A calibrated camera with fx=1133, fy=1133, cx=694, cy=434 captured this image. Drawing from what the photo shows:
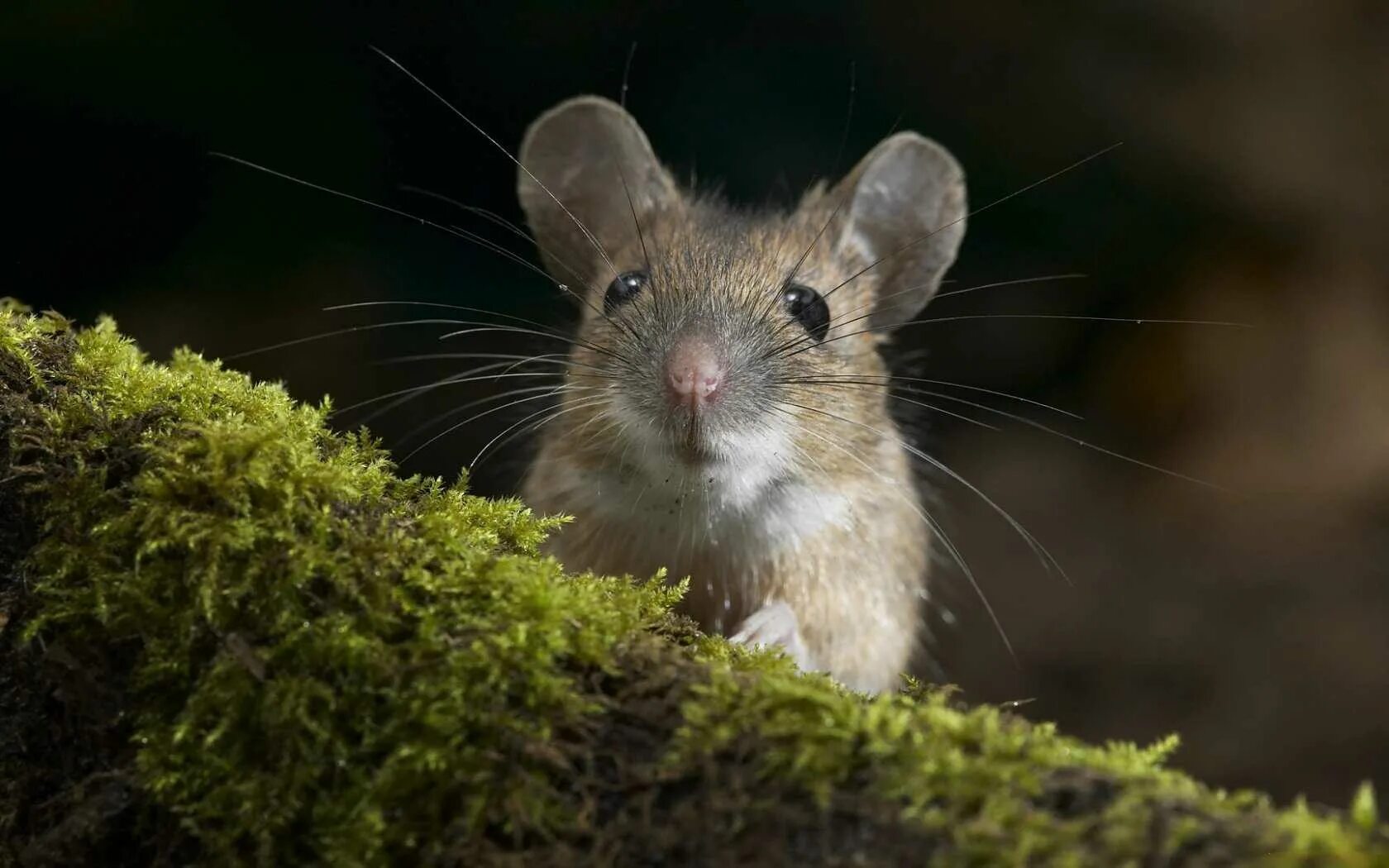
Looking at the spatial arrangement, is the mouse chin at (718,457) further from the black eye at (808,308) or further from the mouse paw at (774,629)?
the black eye at (808,308)

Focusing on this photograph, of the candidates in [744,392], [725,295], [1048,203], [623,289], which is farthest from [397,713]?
[1048,203]

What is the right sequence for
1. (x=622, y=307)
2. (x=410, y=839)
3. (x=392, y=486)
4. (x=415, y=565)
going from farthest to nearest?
(x=622, y=307) < (x=392, y=486) < (x=415, y=565) < (x=410, y=839)

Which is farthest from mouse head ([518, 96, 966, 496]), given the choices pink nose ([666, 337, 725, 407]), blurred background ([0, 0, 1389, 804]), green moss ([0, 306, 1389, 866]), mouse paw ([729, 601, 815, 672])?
blurred background ([0, 0, 1389, 804])

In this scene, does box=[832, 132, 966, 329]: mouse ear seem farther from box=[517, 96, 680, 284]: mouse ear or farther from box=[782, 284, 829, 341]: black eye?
box=[517, 96, 680, 284]: mouse ear

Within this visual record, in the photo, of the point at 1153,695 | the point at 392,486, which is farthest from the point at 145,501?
the point at 1153,695

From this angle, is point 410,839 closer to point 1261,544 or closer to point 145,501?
point 145,501

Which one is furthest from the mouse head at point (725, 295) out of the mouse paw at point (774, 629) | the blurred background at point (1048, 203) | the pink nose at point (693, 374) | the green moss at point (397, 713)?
the blurred background at point (1048, 203)

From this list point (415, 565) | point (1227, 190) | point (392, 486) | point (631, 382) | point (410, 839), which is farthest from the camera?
point (1227, 190)

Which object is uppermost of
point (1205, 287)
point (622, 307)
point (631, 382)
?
point (1205, 287)
